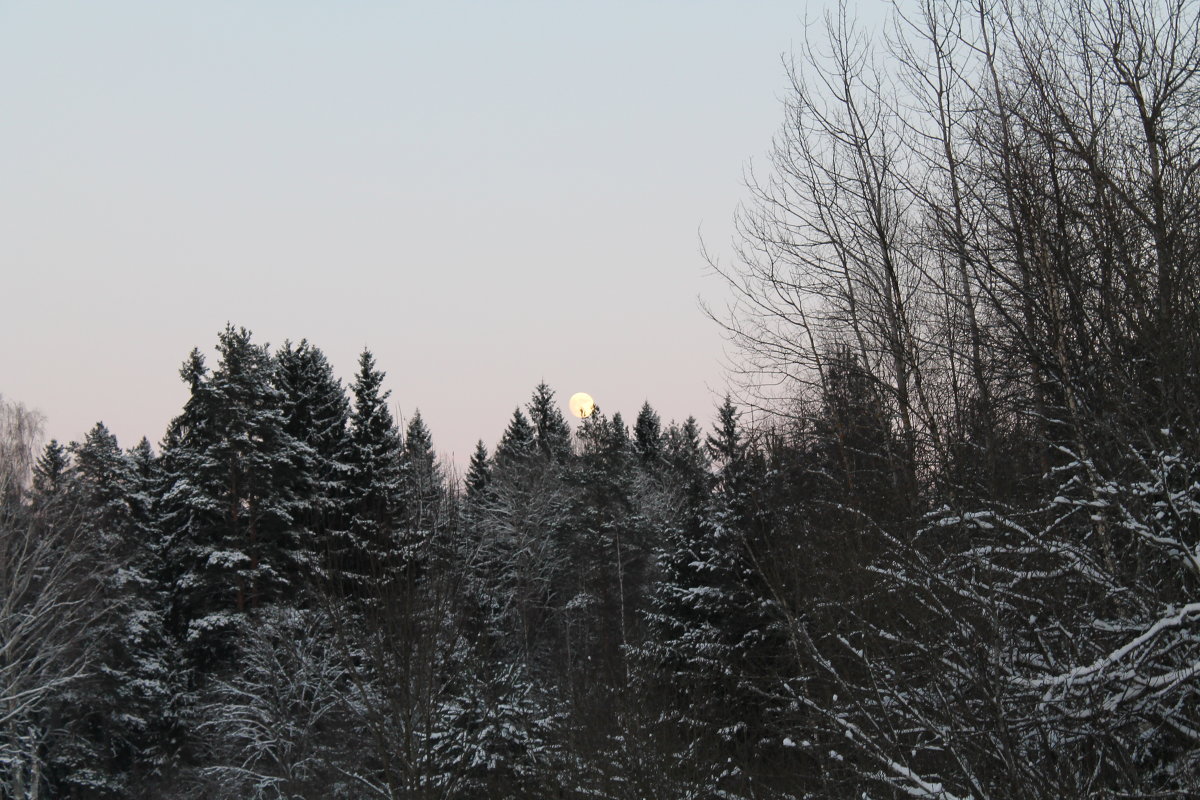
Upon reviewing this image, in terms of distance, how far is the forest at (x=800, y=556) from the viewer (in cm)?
511

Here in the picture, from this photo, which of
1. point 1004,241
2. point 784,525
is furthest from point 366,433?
point 1004,241

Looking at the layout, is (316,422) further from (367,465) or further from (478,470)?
(478,470)

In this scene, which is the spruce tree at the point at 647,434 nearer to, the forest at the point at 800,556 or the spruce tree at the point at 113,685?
the forest at the point at 800,556

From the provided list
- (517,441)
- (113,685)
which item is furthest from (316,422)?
(517,441)

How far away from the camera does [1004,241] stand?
622 centimetres

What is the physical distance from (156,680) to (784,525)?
21839 mm

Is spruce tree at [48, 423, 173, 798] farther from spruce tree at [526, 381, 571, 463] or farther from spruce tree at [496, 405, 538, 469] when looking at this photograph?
spruce tree at [526, 381, 571, 463]

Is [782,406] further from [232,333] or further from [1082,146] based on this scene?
[232,333]

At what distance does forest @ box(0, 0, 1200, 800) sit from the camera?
5.11 metres

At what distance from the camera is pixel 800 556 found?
9734 millimetres

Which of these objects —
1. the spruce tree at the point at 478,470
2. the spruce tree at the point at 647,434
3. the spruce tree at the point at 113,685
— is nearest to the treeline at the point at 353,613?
the spruce tree at the point at 113,685

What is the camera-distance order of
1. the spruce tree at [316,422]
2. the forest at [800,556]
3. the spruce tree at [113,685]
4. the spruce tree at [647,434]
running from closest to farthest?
the forest at [800,556] < the spruce tree at [113,685] < the spruce tree at [316,422] < the spruce tree at [647,434]

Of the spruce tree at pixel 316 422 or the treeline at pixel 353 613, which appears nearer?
the treeline at pixel 353 613

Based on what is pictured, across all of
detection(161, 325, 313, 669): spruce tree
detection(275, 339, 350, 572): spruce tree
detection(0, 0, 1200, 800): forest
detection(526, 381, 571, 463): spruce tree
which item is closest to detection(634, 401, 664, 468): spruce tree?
detection(526, 381, 571, 463): spruce tree
